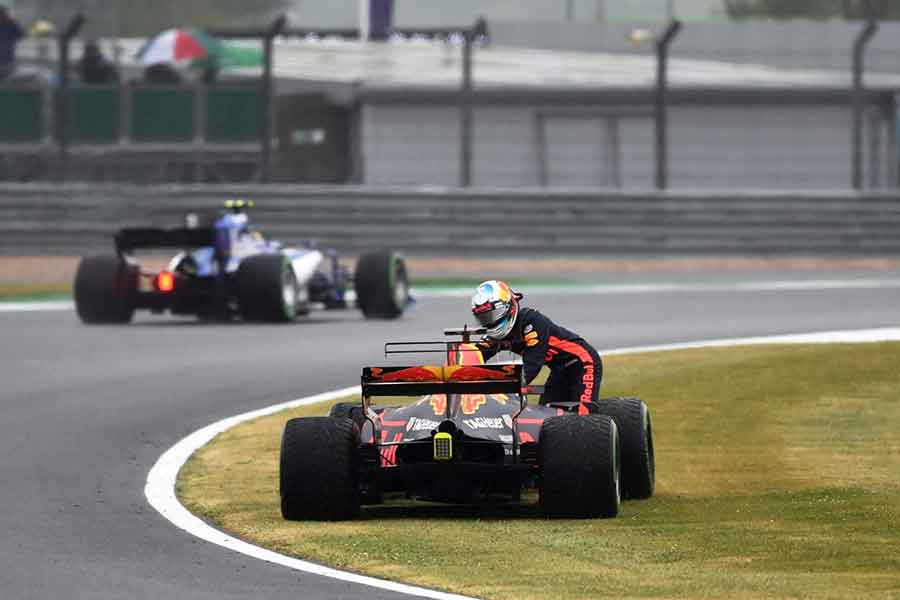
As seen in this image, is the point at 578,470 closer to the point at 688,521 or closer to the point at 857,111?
the point at 688,521

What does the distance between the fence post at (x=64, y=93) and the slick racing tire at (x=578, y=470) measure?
19.3 metres

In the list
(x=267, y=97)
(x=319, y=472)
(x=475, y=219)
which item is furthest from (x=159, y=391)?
(x=475, y=219)

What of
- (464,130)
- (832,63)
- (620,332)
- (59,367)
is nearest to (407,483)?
(59,367)

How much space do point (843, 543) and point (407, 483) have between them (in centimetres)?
221

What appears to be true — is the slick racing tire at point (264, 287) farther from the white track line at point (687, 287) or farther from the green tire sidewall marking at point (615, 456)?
the green tire sidewall marking at point (615, 456)

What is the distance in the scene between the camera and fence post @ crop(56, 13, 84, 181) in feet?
95.1

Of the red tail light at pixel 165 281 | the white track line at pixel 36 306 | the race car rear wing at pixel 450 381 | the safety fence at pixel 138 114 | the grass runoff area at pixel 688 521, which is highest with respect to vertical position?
the safety fence at pixel 138 114

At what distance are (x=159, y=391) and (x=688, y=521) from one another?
24.8ft

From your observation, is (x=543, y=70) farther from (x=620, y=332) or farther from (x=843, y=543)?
(x=843, y=543)

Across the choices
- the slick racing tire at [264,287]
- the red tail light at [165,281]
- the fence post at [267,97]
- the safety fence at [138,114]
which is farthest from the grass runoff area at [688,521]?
the safety fence at [138,114]

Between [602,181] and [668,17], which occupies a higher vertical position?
[668,17]

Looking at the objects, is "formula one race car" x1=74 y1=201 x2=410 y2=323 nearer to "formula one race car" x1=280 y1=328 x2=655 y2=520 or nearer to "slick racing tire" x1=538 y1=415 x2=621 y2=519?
"formula one race car" x1=280 y1=328 x2=655 y2=520

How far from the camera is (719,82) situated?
126 feet

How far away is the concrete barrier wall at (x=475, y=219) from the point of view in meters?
29.7
